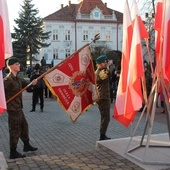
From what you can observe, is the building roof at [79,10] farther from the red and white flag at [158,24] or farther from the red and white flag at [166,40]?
the red and white flag at [166,40]

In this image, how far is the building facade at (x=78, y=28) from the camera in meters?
70.8

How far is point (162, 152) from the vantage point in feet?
19.7

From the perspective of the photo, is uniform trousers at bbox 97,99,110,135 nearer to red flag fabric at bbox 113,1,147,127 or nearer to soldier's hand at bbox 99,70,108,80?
soldier's hand at bbox 99,70,108,80

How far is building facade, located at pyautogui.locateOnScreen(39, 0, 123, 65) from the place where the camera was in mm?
70812

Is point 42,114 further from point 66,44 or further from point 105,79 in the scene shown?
point 66,44

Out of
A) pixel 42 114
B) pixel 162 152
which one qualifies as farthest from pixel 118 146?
pixel 42 114

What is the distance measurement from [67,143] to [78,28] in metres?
66.1

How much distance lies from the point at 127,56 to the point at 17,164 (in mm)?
2569

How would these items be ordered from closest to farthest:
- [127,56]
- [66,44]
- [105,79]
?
[127,56], [105,79], [66,44]

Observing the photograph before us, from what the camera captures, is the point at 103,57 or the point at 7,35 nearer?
the point at 7,35

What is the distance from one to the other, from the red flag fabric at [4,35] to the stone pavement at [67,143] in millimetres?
1802

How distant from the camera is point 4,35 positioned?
5340 millimetres

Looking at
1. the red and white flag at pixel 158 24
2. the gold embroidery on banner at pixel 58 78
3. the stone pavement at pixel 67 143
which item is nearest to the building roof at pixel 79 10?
the stone pavement at pixel 67 143

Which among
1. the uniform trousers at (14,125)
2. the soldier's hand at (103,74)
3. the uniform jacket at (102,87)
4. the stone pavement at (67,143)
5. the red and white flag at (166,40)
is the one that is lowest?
the stone pavement at (67,143)
